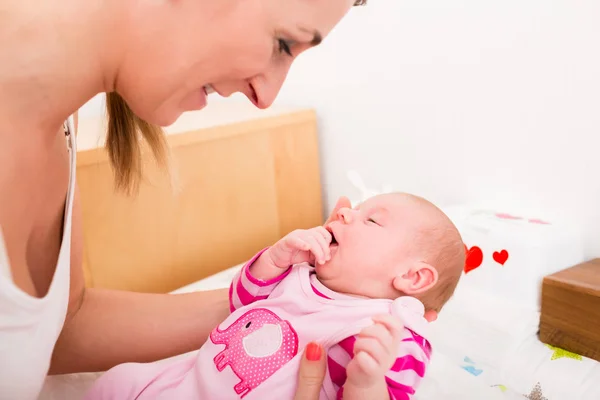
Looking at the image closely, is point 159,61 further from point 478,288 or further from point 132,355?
point 478,288

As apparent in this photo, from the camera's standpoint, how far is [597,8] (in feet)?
3.71

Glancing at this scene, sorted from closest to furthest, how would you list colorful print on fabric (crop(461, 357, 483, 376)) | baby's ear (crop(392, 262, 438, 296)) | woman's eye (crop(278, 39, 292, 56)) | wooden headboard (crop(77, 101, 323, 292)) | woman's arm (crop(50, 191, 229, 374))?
woman's eye (crop(278, 39, 292, 56)) < baby's ear (crop(392, 262, 438, 296)) < woman's arm (crop(50, 191, 229, 374)) < colorful print on fabric (crop(461, 357, 483, 376)) < wooden headboard (crop(77, 101, 323, 292))

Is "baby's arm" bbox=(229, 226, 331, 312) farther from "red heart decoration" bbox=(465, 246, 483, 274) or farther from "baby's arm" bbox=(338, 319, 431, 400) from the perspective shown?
"red heart decoration" bbox=(465, 246, 483, 274)

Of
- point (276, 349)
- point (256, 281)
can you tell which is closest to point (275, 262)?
point (256, 281)

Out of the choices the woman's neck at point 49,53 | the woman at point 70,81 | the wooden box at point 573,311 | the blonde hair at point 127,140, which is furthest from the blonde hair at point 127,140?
the wooden box at point 573,311

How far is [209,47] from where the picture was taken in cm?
68

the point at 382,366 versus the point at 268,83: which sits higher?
the point at 268,83

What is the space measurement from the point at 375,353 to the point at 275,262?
274 millimetres

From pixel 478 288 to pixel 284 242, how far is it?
0.57 m

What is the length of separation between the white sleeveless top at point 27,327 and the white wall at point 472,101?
3.12ft

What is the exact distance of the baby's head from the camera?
0.85 m

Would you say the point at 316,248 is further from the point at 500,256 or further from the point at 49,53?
the point at 500,256

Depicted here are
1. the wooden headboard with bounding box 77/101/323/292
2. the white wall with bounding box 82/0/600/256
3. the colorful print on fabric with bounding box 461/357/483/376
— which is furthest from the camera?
the wooden headboard with bounding box 77/101/323/292

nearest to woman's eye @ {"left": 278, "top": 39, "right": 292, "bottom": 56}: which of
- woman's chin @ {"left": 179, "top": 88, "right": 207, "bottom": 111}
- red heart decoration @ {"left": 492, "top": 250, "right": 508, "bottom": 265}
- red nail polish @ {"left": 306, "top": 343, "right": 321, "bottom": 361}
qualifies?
woman's chin @ {"left": 179, "top": 88, "right": 207, "bottom": 111}
